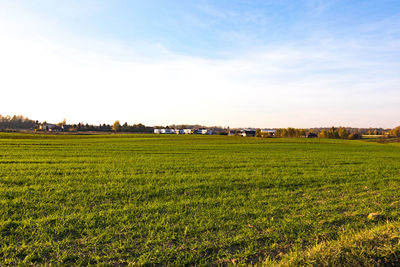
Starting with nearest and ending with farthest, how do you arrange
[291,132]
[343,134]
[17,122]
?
[343,134], [291,132], [17,122]

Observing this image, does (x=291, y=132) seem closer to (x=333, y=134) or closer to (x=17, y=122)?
(x=333, y=134)

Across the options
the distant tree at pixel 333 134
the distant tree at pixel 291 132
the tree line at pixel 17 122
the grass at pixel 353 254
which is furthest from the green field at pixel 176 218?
the tree line at pixel 17 122

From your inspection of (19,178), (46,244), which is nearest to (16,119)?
(19,178)

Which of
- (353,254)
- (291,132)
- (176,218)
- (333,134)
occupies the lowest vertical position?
(176,218)

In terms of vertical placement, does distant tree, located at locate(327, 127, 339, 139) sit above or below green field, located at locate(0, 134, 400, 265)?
above

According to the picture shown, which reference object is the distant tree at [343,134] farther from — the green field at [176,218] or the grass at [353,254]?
the grass at [353,254]

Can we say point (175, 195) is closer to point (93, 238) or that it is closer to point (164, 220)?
point (164, 220)

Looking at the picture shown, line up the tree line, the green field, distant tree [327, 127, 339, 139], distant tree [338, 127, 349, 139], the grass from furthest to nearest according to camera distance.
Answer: the tree line → distant tree [327, 127, 339, 139] → distant tree [338, 127, 349, 139] → the green field → the grass

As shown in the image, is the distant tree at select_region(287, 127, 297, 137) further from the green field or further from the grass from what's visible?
the grass

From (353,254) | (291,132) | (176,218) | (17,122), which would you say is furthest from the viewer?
(17,122)

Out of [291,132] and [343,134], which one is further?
[291,132]

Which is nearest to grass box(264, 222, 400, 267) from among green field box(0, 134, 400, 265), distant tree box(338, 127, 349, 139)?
green field box(0, 134, 400, 265)

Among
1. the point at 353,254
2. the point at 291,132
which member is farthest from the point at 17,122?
the point at 353,254

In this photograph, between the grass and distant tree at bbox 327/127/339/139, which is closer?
the grass
